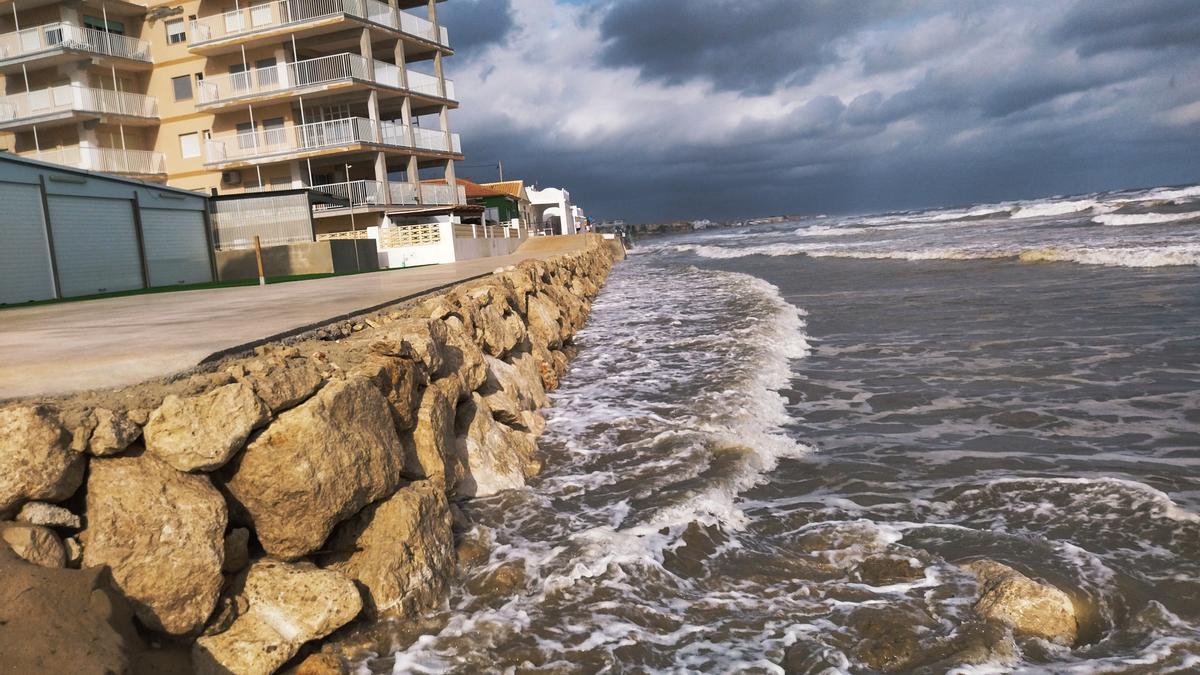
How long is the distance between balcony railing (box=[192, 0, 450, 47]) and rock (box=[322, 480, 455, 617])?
36.1 metres

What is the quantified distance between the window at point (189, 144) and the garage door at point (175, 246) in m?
19.0

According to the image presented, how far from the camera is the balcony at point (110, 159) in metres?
37.3

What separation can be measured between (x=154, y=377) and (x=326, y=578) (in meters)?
1.52

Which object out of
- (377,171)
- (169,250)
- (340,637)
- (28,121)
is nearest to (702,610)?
(340,637)

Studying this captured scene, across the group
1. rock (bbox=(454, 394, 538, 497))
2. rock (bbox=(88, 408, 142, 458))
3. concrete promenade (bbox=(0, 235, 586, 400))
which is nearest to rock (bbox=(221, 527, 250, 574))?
rock (bbox=(88, 408, 142, 458))

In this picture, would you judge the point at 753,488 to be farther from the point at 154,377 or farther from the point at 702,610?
the point at 154,377

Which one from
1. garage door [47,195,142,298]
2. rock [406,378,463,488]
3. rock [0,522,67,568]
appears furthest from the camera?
garage door [47,195,142,298]

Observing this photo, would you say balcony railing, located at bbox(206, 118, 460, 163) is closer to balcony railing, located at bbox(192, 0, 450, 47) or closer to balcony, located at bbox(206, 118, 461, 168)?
balcony, located at bbox(206, 118, 461, 168)

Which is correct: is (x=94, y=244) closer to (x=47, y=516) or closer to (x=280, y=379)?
(x=280, y=379)

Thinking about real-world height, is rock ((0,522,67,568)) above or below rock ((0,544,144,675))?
above

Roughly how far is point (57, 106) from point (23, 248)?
2597 centimetres

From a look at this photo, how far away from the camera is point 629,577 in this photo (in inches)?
179

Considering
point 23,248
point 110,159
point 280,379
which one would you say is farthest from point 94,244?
point 110,159

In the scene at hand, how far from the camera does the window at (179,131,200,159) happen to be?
40188 mm
